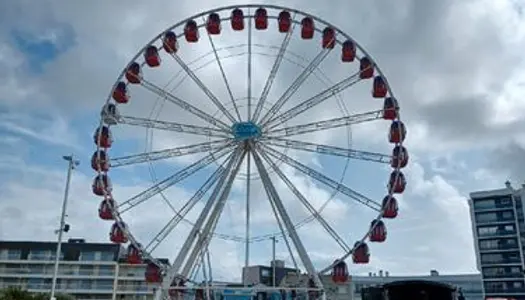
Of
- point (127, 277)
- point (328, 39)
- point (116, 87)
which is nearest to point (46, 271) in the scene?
point (127, 277)

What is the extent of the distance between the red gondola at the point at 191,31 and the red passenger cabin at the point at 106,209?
1016cm

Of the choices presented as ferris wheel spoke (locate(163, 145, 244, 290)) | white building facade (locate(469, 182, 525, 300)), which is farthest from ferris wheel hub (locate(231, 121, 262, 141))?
white building facade (locate(469, 182, 525, 300))

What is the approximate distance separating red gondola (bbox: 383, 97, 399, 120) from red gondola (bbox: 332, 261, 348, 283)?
853 cm

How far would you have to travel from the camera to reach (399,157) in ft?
103

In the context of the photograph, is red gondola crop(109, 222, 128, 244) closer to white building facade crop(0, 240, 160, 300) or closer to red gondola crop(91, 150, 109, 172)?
red gondola crop(91, 150, 109, 172)

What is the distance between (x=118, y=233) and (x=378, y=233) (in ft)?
45.6

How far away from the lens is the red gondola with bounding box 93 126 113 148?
31.9 m

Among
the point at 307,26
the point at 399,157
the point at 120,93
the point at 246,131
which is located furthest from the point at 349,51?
the point at 120,93

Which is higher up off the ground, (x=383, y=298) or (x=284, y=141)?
(x=284, y=141)

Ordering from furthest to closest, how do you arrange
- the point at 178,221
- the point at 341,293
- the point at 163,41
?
the point at 341,293 < the point at 163,41 < the point at 178,221

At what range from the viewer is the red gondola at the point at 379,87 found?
32031mm

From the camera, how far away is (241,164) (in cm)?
3148

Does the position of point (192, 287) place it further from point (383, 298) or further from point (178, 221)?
point (383, 298)

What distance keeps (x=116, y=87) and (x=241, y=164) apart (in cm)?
839
